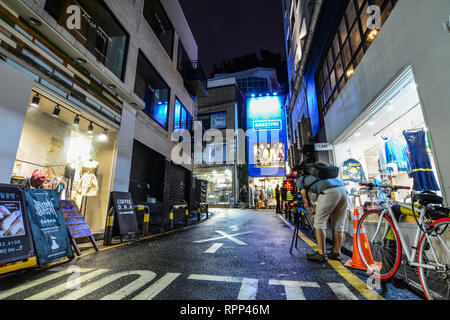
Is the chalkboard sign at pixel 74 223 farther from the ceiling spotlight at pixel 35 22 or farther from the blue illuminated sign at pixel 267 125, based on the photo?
the blue illuminated sign at pixel 267 125

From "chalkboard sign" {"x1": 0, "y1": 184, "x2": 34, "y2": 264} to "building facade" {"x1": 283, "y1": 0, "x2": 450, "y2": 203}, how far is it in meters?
6.68

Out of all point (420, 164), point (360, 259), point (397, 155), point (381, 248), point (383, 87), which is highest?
point (383, 87)

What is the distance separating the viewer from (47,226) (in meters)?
3.56

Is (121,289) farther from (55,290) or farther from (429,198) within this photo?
(429,198)

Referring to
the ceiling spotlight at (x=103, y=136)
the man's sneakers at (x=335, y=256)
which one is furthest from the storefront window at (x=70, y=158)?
the man's sneakers at (x=335, y=256)

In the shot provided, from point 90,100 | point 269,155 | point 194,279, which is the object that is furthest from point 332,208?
point 269,155

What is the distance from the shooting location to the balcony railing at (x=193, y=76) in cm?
1395

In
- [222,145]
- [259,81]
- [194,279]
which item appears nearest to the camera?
[194,279]

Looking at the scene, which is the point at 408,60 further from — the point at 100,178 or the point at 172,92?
the point at 172,92

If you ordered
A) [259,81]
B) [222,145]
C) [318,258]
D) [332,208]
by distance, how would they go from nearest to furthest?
[318,258], [332,208], [222,145], [259,81]

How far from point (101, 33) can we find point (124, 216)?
7.15m

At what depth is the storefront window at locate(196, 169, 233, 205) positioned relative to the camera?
2353 cm
